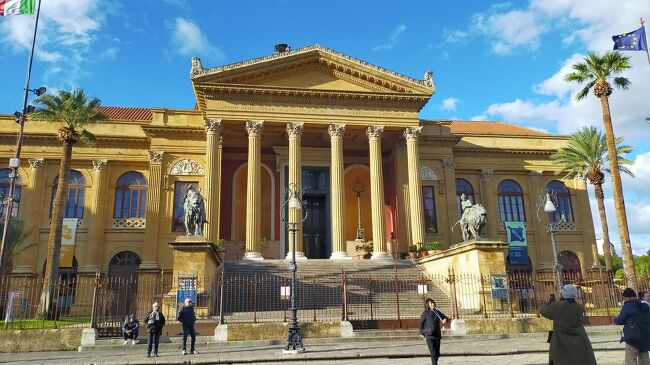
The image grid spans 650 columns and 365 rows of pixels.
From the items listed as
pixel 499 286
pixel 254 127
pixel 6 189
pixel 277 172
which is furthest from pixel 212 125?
pixel 499 286

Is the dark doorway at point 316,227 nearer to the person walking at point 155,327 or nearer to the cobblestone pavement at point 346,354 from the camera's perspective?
the cobblestone pavement at point 346,354

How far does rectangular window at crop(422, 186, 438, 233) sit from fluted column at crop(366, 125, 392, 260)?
5.10 meters

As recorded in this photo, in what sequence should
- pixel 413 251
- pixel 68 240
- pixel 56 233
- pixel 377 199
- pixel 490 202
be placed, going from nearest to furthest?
1. pixel 56 233
2. pixel 413 251
3. pixel 377 199
4. pixel 68 240
5. pixel 490 202

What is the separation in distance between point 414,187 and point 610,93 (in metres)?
10.5

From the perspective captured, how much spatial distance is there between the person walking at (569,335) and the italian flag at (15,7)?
2033 centimetres

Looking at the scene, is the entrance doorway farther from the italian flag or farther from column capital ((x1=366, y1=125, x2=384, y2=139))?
the italian flag

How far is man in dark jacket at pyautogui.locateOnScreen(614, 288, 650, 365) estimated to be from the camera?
7.35 m

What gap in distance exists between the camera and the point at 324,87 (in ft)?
94.0

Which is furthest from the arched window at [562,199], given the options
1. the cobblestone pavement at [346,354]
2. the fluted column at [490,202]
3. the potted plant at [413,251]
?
the cobblestone pavement at [346,354]

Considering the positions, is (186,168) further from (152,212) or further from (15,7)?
(15,7)

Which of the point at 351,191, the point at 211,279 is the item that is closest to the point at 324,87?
the point at 351,191

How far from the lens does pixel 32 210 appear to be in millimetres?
29641

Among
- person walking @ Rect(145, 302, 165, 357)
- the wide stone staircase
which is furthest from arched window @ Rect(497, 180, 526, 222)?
person walking @ Rect(145, 302, 165, 357)

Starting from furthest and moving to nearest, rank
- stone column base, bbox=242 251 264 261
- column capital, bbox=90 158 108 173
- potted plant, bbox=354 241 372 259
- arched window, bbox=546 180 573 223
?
arched window, bbox=546 180 573 223
column capital, bbox=90 158 108 173
potted plant, bbox=354 241 372 259
stone column base, bbox=242 251 264 261
